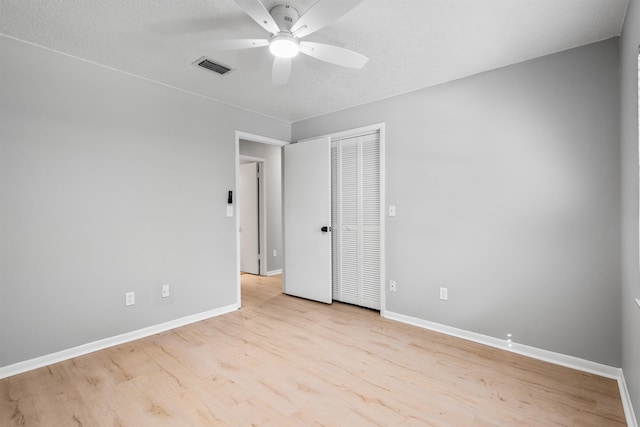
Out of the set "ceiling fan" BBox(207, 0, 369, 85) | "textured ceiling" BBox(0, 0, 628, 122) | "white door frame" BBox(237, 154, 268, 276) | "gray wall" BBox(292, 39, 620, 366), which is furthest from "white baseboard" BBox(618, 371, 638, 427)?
"white door frame" BBox(237, 154, 268, 276)

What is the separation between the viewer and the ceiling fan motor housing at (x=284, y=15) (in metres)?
1.86

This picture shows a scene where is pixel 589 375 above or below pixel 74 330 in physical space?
below

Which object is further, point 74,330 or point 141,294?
point 141,294

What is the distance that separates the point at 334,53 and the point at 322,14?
1.24 feet

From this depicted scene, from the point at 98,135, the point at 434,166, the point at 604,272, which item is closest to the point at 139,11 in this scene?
the point at 98,135

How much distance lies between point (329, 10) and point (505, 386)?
254cm

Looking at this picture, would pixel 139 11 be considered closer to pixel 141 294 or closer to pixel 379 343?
pixel 141 294

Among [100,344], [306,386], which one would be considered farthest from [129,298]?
[306,386]

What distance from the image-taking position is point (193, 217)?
10.7ft

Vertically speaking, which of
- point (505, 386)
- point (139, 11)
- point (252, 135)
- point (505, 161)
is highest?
point (139, 11)

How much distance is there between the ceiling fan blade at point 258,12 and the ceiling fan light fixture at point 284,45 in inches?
2.8

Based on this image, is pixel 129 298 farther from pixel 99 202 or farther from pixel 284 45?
pixel 284 45

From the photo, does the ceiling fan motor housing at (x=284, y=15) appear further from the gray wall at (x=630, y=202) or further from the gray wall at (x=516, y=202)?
the gray wall at (x=630, y=202)

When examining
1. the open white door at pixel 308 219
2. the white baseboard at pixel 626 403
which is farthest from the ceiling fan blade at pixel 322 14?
the white baseboard at pixel 626 403
